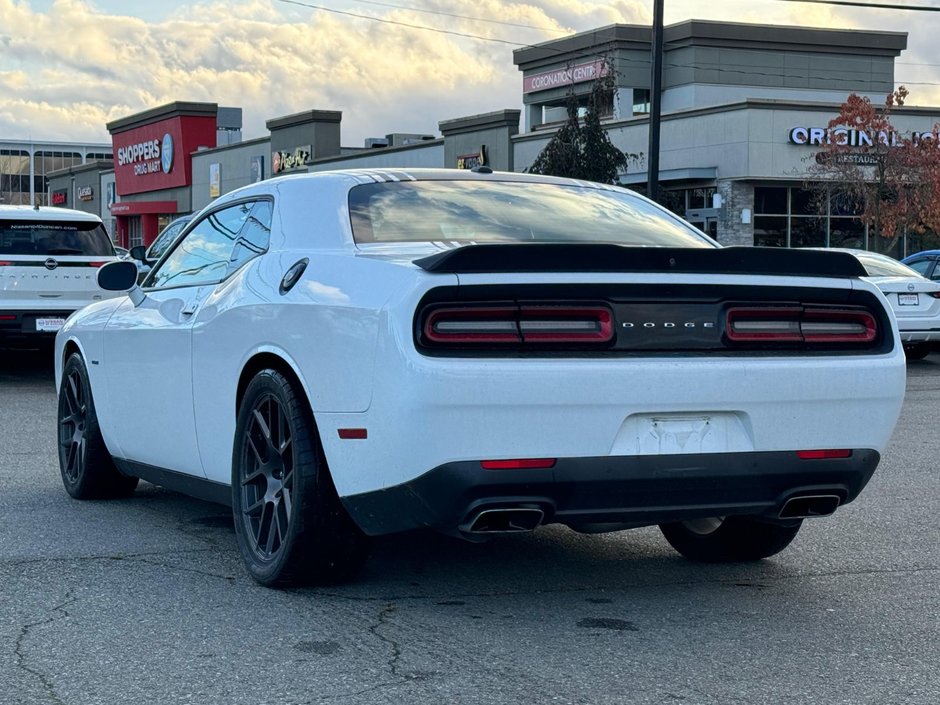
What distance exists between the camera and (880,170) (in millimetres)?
33031

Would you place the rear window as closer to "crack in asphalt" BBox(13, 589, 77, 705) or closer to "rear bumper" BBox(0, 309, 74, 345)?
"rear bumper" BBox(0, 309, 74, 345)

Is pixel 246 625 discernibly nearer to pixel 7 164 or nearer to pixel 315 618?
pixel 315 618

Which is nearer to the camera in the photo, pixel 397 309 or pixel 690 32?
pixel 397 309

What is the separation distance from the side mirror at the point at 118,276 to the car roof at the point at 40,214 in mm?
8095

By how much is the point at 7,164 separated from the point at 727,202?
104 meters

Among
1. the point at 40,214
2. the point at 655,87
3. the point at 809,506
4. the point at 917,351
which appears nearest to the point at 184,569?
the point at 809,506

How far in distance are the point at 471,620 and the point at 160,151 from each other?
6555cm

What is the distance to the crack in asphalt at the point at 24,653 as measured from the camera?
410 cm

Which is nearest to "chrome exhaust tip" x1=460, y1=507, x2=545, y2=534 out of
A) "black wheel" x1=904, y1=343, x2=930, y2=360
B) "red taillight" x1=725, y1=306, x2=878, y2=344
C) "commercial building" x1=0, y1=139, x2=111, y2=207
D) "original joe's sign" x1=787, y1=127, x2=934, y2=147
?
"red taillight" x1=725, y1=306, x2=878, y2=344

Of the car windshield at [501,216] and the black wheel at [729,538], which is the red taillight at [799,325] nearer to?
the car windshield at [501,216]

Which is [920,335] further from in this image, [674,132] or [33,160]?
[33,160]

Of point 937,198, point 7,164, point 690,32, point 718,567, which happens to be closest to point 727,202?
point 937,198

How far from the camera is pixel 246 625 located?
191 inches

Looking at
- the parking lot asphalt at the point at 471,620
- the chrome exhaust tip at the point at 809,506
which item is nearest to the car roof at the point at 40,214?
the parking lot asphalt at the point at 471,620
